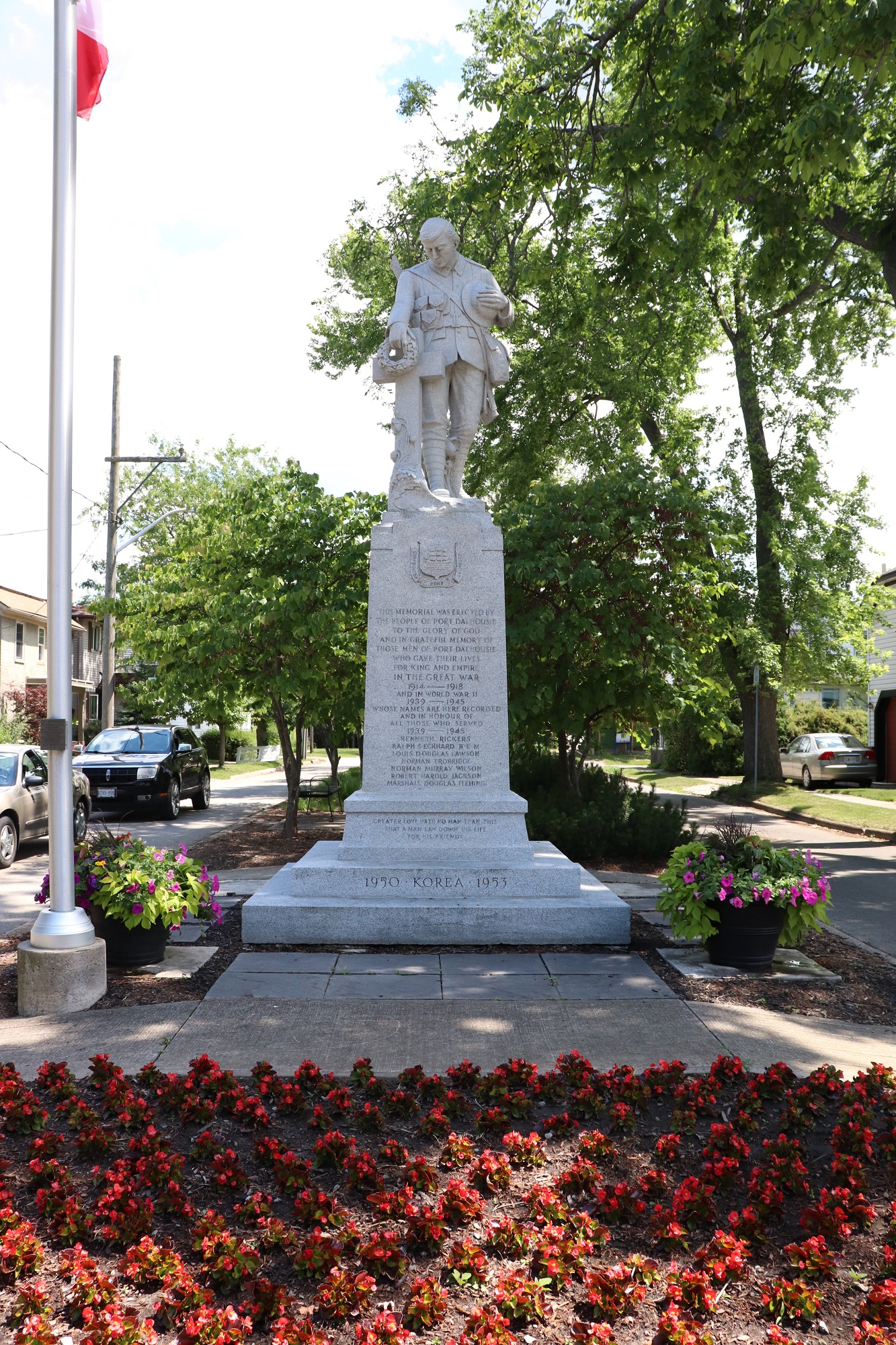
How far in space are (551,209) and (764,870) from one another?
28.2 feet

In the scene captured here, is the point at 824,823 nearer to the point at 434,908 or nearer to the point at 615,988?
the point at 434,908

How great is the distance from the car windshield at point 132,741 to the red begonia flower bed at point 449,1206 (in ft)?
50.4

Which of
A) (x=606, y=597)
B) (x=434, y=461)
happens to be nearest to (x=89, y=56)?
(x=434, y=461)

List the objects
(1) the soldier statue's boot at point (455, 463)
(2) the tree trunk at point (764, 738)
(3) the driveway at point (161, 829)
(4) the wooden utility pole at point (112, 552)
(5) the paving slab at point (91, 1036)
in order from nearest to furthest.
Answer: (5) the paving slab at point (91, 1036) < (1) the soldier statue's boot at point (455, 463) < (3) the driveway at point (161, 829) < (4) the wooden utility pole at point (112, 552) < (2) the tree trunk at point (764, 738)

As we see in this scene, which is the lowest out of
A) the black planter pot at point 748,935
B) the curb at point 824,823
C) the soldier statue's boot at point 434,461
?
the curb at point 824,823

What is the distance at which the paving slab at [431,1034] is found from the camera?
4707 millimetres

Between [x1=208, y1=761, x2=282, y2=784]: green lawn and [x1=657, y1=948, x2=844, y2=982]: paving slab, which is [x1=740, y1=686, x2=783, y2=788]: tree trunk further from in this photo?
[x1=657, y1=948, x2=844, y2=982]: paving slab

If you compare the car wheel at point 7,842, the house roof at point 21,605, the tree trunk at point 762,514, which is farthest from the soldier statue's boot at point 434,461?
the house roof at point 21,605

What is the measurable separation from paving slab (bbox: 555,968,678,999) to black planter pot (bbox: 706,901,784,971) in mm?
601

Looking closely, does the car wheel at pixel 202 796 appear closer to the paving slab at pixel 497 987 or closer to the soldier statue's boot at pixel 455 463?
the soldier statue's boot at pixel 455 463

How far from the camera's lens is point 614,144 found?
9.77 m

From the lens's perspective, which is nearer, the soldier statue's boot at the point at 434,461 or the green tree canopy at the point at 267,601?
the soldier statue's boot at the point at 434,461

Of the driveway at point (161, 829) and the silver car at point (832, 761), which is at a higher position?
the silver car at point (832, 761)

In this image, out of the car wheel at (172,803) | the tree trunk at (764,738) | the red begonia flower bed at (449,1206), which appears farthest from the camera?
the tree trunk at (764,738)
